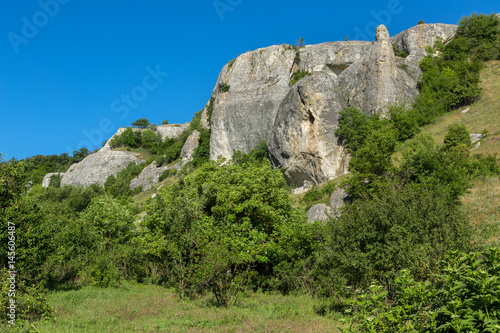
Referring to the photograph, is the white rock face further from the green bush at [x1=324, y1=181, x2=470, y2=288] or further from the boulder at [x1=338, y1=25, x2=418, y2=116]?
the green bush at [x1=324, y1=181, x2=470, y2=288]

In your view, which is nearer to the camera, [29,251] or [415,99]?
[29,251]

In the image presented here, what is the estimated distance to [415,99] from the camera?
44.5 metres

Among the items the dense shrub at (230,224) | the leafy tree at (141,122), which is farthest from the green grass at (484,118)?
the leafy tree at (141,122)

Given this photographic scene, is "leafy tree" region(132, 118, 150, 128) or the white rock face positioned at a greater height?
"leafy tree" region(132, 118, 150, 128)

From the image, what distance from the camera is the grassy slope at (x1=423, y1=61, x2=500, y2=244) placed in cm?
1845

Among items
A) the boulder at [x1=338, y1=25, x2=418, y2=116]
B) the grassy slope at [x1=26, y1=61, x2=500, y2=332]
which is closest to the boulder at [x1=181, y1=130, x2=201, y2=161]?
the boulder at [x1=338, y1=25, x2=418, y2=116]

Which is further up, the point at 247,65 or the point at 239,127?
the point at 247,65

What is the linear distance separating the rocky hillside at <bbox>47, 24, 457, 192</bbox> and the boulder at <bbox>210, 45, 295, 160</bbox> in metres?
0.15

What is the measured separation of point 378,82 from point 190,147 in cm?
3469

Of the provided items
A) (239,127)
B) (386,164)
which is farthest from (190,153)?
(386,164)

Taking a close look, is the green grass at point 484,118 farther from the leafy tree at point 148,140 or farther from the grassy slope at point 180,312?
the leafy tree at point 148,140

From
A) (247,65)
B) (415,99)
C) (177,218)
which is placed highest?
(247,65)

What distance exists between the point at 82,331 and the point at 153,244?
9.10 metres

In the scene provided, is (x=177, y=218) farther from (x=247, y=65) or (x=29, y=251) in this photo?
(x=247, y=65)
